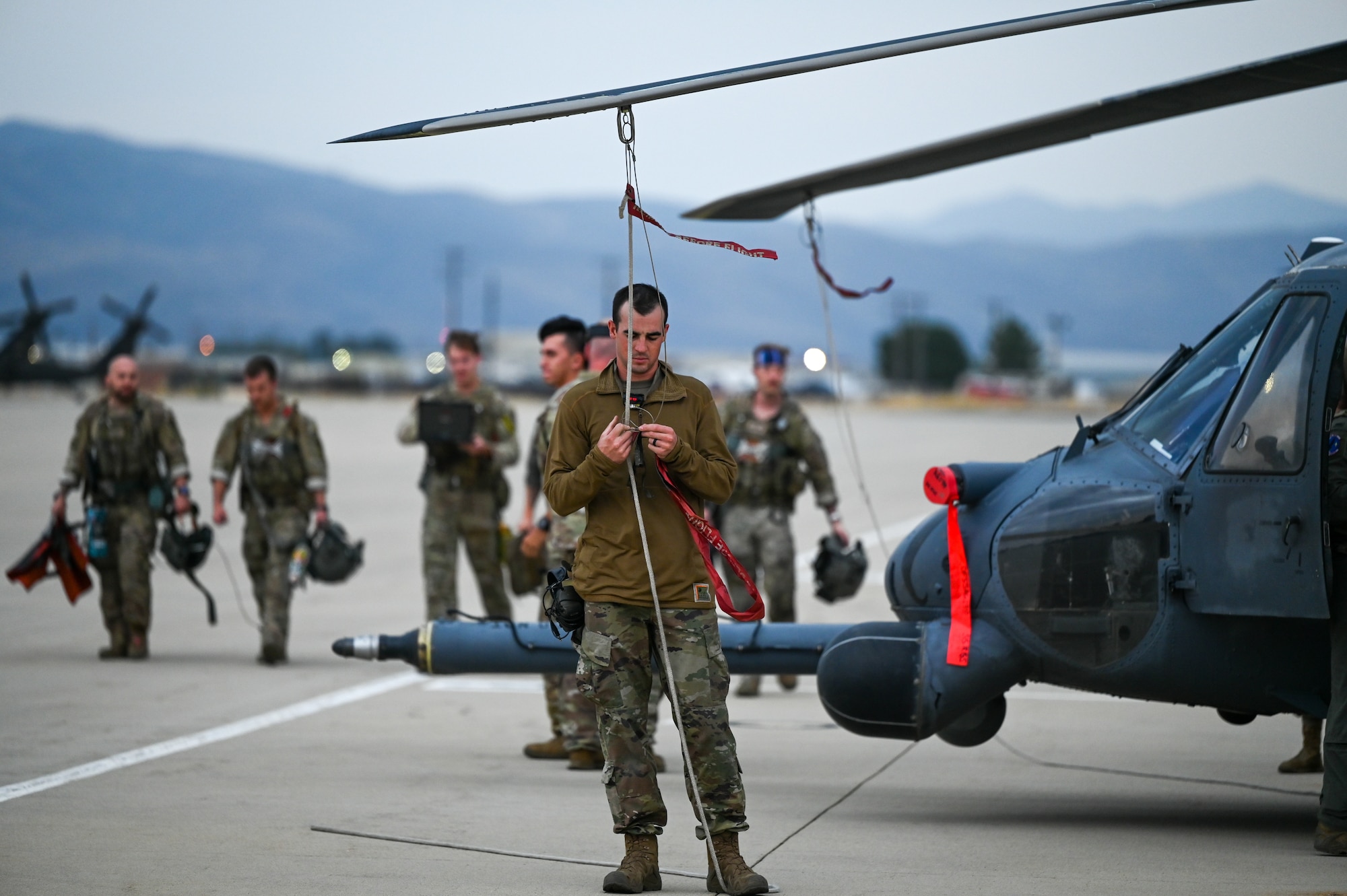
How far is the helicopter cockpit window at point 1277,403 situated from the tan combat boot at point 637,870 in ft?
8.97

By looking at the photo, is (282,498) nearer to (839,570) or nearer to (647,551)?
(839,570)

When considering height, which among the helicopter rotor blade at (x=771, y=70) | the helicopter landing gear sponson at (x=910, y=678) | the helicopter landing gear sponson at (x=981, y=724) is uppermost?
the helicopter rotor blade at (x=771, y=70)

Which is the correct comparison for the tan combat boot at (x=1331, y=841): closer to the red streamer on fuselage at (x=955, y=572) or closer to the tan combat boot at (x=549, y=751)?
the red streamer on fuselage at (x=955, y=572)

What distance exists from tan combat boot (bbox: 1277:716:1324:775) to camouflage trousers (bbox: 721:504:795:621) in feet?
11.3

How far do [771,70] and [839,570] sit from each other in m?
5.26

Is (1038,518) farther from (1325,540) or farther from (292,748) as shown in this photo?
(292,748)

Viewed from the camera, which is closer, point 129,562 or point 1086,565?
point 1086,565

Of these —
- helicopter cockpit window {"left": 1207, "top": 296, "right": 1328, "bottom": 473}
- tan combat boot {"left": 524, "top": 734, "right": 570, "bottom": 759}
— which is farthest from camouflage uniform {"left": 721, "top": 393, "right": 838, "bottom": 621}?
A: helicopter cockpit window {"left": 1207, "top": 296, "right": 1328, "bottom": 473}

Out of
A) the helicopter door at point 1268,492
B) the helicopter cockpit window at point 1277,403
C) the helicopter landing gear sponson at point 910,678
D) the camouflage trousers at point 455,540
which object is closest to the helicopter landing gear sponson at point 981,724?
the helicopter landing gear sponson at point 910,678

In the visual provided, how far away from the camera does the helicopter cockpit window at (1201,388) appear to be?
6195 mm

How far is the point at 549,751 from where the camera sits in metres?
7.99

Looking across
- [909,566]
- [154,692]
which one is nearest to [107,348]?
[154,692]

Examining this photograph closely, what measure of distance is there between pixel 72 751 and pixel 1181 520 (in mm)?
5635

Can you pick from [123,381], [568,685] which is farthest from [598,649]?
[123,381]
